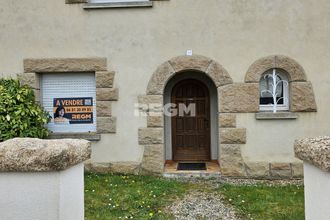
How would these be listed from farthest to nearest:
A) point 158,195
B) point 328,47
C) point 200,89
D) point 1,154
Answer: point 200,89 < point 328,47 < point 158,195 < point 1,154

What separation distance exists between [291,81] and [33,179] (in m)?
5.87

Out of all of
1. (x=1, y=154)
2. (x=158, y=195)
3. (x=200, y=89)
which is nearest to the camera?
(x=1, y=154)

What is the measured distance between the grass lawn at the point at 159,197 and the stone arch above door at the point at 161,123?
538 millimetres

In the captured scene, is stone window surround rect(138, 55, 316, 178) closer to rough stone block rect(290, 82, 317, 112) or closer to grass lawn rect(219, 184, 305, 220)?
rough stone block rect(290, 82, 317, 112)

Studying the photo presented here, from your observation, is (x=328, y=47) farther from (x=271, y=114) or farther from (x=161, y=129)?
(x=161, y=129)

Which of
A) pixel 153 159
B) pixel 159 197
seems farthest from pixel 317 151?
pixel 153 159

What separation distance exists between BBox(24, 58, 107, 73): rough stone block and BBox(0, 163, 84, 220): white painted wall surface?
15.9 ft

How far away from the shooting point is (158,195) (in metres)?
5.84

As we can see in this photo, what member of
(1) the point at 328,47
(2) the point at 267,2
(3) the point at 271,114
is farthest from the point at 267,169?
(2) the point at 267,2

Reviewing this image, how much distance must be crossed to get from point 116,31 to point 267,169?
436 centimetres

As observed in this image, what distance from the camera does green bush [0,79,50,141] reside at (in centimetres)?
667

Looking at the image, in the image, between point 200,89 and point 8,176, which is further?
point 200,89

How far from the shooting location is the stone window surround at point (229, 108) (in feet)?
23.0

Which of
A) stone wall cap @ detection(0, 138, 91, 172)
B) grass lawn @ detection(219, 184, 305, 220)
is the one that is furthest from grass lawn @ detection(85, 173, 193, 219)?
stone wall cap @ detection(0, 138, 91, 172)
